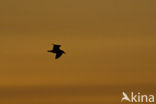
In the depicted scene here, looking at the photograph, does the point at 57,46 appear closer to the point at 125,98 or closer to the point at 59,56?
the point at 59,56

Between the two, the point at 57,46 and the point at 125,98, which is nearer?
the point at 57,46

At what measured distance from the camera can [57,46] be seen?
97250mm

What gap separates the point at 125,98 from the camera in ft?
355

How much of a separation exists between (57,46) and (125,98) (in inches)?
543

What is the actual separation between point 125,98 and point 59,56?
11777 millimetres

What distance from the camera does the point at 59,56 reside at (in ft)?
326

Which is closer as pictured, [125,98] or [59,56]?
[59,56]

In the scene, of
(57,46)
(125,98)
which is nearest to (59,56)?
(57,46)

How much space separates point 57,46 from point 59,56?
2.25 m
